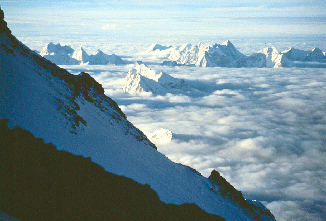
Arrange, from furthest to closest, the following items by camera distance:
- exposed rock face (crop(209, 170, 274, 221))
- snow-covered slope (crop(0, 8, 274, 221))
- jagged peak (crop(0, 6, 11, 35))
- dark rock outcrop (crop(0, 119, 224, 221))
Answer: exposed rock face (crop(209, 170, 274, 221)) < jagged peak (crop(0, 6, 11, 35)) < snow-covered slope (crop(0, 8, 274, 221)) < dark rock outcrop (crop(0, 119, 224, 221))

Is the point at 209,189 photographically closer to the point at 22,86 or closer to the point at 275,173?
the point at 22,86

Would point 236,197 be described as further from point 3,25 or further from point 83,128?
point 3,25

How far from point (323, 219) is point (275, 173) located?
44677mm

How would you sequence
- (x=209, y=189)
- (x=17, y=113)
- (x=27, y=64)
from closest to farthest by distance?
(x=17, y=113) → (x=27, y=64) → (x=209, y=189)

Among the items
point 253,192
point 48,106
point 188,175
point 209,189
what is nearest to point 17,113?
point 48,106

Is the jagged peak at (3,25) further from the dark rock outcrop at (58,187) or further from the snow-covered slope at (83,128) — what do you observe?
the dark rock outcrop at (58,187)

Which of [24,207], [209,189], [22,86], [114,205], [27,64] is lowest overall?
[209,189]

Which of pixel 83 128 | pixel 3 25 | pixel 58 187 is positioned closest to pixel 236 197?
pixel 83 128

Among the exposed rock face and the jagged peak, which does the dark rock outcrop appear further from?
the exposed rock face

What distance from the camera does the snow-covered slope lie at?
55.2 ft

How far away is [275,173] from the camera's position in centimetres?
16250

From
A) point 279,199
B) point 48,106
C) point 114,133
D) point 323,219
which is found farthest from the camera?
point 279,199

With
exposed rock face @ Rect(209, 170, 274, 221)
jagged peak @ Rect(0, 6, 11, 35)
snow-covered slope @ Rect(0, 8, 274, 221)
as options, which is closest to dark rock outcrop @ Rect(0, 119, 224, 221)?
snow-covered slope @ Rect(0, 8, 274, 221)

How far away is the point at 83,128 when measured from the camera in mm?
20734
